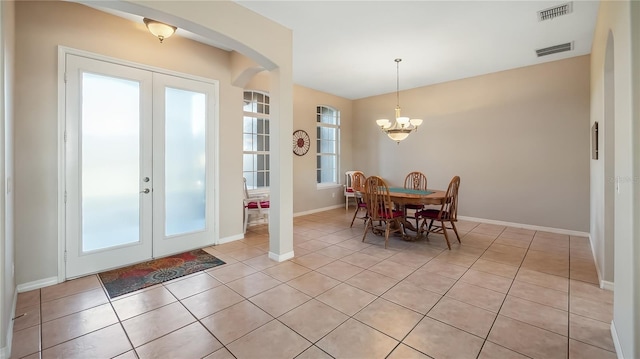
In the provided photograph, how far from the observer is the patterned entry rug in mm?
2666

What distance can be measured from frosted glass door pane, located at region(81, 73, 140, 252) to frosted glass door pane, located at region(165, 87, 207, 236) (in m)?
0.36

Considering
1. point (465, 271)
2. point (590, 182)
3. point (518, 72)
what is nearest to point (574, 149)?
point (590, 182)

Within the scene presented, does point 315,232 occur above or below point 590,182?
below

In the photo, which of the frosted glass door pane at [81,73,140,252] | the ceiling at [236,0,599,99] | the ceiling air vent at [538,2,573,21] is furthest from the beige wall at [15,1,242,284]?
the ceiling air vent at [538,2,573,21]

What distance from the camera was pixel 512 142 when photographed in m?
4.91

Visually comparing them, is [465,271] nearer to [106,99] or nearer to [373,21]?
[373,21]

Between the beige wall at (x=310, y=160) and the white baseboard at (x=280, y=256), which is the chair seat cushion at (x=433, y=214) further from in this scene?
the beige wall at (x=310, y=160)

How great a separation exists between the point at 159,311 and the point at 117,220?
Result: 147 centimetres

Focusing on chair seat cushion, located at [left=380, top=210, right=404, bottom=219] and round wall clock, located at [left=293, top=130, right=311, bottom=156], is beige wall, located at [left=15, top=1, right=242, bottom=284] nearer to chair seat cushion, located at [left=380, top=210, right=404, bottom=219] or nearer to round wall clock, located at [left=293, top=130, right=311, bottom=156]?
round wall clock, located at [left=293, top=130, right=311, bottom=156]

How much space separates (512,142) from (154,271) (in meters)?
5.97

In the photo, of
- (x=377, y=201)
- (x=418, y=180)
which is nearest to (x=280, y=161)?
(x=377, y=201)

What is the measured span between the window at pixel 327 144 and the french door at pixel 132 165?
11.1 ft

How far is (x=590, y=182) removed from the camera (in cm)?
418

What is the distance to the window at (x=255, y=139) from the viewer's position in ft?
17.1
